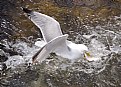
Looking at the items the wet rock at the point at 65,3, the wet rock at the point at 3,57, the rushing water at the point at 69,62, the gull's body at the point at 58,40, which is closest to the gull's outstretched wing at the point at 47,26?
the gull's body at the point at 58,40

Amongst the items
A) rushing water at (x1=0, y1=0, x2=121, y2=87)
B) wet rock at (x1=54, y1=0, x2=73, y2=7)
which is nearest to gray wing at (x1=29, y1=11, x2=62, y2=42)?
rushing water at (x1=0, y1=0, x2=121, y2=87)

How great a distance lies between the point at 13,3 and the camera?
21.5 feet

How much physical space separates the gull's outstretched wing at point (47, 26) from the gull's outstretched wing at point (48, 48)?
25 cm

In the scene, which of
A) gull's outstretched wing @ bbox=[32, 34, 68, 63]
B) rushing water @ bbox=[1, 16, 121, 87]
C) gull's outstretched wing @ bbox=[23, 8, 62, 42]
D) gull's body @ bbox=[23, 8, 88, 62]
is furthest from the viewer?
gull's outstretched wing @ bbox=[23, 8, 62, 42]

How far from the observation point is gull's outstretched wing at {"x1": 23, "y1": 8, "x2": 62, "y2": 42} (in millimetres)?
5281

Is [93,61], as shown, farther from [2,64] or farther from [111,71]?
[2,64]

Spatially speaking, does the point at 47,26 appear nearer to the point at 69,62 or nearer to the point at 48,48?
the point at 69,62

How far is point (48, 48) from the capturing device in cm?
475

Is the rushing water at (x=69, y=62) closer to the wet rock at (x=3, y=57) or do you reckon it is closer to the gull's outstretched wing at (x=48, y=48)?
the wet rock at (x=3, y=57)

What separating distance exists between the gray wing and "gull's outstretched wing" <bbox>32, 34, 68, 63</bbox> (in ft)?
0.82

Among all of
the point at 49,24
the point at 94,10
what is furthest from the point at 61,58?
the point at 94,10

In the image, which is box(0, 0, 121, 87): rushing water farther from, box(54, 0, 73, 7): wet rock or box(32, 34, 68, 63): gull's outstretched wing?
box(54, 0, 73, 7): wet rock

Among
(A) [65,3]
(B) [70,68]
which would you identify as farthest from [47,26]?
(A) [65,3]

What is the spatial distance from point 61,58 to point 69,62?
129 mm
